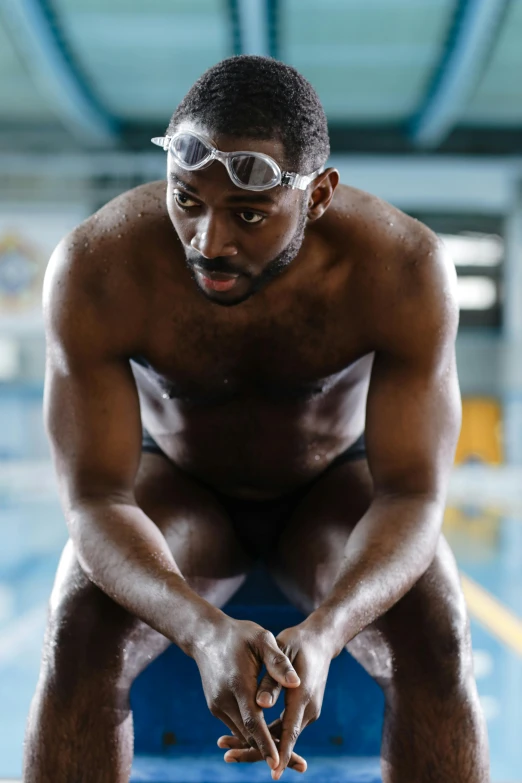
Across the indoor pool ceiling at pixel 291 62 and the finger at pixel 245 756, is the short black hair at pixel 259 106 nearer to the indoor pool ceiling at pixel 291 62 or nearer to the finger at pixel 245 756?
the finger at pixel 245 756

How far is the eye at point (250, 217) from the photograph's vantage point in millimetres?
1417

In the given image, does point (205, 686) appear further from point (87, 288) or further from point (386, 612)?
point (87, 288)

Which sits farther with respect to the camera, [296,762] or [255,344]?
[255,344]

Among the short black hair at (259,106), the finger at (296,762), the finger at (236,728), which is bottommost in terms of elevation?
the finger at (296,762)

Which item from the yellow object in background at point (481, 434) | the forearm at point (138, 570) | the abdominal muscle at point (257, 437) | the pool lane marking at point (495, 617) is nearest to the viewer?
the forearm at point (138, 570)

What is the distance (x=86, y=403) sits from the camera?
161 centimetres

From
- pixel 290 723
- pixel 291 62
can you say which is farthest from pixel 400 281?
pixel 291 62

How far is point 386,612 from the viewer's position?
5.11ft

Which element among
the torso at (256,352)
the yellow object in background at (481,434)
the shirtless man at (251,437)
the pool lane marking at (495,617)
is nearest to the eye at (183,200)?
the shirtless man at (251,437)

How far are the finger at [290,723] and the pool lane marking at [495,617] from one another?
2577mm

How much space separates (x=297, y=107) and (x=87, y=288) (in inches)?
18.6

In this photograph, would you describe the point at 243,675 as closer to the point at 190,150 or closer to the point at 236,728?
the point at 236,728

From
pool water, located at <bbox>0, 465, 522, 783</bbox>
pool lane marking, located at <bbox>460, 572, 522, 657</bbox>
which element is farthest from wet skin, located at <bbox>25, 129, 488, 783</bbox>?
pool lane marking, located at <bbox>460, 572, 522, 657</bbox>

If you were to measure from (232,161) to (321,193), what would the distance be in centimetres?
26
